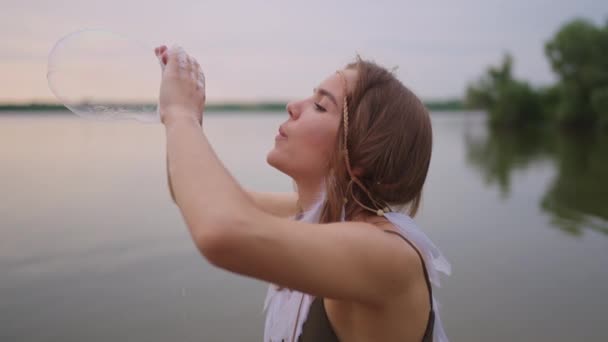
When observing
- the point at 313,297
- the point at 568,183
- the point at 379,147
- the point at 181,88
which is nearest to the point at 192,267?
the point at 313,297

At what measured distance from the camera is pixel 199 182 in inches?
55.8

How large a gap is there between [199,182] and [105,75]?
1.35 m

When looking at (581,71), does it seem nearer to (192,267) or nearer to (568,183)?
(568,183)

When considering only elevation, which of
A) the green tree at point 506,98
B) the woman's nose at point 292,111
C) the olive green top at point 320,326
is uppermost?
the woman's nose at point 292,111

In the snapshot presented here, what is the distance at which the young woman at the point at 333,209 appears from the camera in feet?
4.54

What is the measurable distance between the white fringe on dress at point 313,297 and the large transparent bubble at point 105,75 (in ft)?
3.26

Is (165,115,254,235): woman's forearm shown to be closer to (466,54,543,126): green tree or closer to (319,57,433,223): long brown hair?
(319,57,433,223): long brown hair

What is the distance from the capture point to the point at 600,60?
4950 centimetres

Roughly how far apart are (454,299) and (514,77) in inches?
3110

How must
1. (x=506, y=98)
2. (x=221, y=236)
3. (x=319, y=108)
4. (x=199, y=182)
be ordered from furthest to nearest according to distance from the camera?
1. (x=506, y=98)
2. (x=319, y=108)
3. (x=199, y=182)
4. (x=221, y=236)

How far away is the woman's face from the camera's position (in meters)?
2.07

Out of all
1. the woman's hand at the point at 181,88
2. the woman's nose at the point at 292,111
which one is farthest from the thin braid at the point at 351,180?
the woman's hand at the point at 181,88

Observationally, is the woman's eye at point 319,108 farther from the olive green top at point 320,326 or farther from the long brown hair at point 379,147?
the olive green top at point 320,326

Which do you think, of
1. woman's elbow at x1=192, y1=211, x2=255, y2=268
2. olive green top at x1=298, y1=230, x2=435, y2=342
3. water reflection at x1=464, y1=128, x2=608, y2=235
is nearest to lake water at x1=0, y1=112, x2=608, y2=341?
water reflection at x1=464, y1=128, x2=608, y2=235
